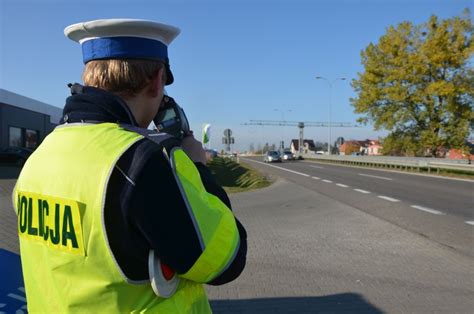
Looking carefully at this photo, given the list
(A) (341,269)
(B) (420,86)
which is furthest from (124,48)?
(B) (420,86)

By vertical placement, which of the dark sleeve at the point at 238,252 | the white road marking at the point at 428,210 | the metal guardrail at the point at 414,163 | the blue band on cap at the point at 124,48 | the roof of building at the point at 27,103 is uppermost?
the roof of building at the point at 27,103

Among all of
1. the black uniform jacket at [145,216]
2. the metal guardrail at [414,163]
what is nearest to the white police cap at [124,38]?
the black uniform jacket at [145,216]

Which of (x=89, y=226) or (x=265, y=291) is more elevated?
(x=89, y=226)

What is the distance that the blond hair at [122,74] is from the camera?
1.54m

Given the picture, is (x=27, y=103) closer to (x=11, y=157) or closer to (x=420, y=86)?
(x=11, y=157)

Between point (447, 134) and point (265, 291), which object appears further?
point (447, 134)

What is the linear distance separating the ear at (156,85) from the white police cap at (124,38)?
55mm

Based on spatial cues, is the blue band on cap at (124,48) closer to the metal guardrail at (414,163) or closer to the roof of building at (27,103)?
the metal guardrail at (414,163)

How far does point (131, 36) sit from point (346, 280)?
4560mm

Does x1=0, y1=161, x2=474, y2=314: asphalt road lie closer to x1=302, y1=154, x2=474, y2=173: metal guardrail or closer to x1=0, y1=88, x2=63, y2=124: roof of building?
x1=302, y1=154, x2=474, y2=173: metal guardrail

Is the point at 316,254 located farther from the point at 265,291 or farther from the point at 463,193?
the point at 463,193

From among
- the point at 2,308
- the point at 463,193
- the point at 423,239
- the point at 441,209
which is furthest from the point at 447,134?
the point at 2,308

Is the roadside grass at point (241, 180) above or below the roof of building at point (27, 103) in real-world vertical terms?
below

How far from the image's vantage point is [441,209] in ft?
38.1
